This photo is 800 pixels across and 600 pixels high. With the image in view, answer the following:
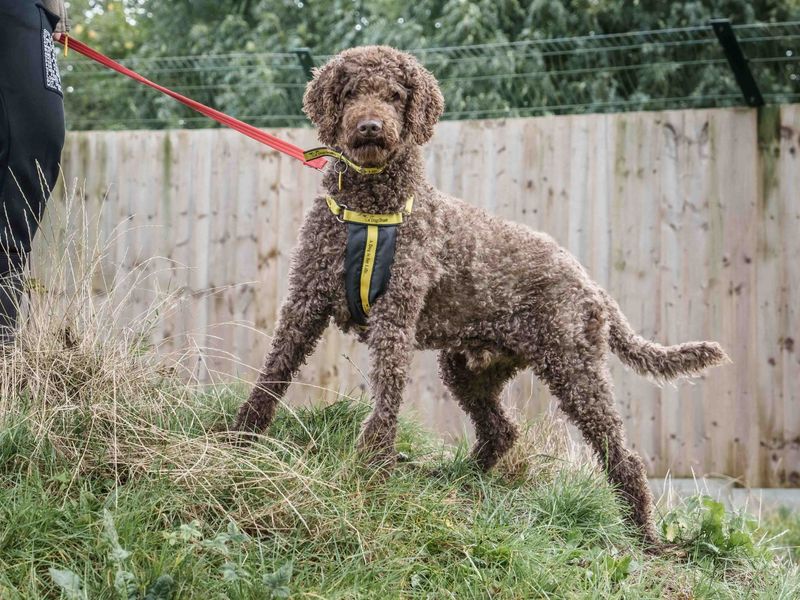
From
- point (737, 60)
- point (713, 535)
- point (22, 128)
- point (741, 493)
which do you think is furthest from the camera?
point (741, 493)

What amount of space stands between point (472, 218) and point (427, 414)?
8.78ft

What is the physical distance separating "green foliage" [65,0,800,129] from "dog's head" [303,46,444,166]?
3483mm

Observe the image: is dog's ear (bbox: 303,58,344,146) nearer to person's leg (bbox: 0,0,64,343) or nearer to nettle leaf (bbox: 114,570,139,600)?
person's leg (bbox: 0,0,64,343)

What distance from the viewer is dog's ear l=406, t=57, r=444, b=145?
3221 mm

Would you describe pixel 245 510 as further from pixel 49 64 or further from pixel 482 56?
pixel 482 56

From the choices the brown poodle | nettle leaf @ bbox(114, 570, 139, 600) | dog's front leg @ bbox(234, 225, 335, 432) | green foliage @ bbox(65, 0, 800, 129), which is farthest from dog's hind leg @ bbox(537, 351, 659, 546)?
green foliage @ bbox(65, 0, 800, 129)

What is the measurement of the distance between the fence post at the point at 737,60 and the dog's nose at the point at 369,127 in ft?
10.5

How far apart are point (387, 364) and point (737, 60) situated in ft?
11.7

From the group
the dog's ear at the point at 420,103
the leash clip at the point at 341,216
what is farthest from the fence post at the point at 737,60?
the leash clip at the point at 341,216

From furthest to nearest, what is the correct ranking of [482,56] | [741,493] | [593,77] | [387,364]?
[593,77]
[482,56]
[741,493]
[387,364]

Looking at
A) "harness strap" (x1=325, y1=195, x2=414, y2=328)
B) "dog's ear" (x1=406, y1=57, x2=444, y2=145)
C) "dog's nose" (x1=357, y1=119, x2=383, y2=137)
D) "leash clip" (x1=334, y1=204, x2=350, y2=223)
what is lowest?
"harness strap" (x1=325, y1=195, x2=414, y2=328)

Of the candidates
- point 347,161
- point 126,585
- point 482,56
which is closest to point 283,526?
point 126,585

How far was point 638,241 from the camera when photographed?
5898mm

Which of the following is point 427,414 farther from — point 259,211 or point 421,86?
point 421,86
